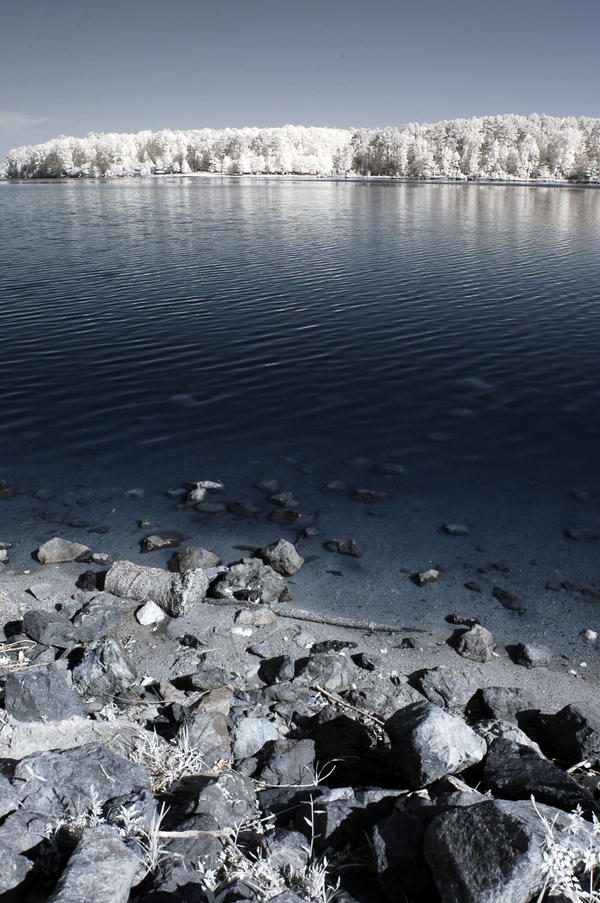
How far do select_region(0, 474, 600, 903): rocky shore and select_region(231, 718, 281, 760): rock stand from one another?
0.02 metres

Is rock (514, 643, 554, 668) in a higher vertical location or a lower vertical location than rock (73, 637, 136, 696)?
lower

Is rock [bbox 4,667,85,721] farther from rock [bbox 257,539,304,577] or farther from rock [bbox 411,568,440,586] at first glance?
rock [bbox 411,568,440,586]

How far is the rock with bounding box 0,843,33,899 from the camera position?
13.5 ft

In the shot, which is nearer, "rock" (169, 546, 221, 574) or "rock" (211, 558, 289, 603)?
"rock" (211, 558, 289, 603)

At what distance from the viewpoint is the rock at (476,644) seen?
843cm

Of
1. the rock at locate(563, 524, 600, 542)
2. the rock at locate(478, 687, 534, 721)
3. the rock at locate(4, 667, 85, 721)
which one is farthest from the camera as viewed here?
the rock at locate(563, 524, 600, 542)

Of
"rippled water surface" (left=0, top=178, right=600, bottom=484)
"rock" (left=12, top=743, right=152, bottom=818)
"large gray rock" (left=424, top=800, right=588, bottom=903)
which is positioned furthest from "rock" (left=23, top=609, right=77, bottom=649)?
"rippled water surface" (left=0, top=178, right=600, bottom=484)

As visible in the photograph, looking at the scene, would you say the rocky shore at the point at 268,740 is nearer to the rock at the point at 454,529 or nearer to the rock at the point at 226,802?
the rock at the point at 226,802

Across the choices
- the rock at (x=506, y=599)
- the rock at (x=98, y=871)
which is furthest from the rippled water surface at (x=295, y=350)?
the rock at (x=98, y=871)

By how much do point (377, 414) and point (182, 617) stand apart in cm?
971

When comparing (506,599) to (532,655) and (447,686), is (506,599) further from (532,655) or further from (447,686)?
(447,686)

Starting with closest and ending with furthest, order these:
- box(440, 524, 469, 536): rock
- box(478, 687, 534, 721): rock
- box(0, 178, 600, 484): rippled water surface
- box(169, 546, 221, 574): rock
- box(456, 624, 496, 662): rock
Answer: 1. box(478, 687, 534, 721): rock
2. box(456, 624, 496, 662): rock
3. box(169, 546, 221, 574): rock
4. box(440, 524, 469, 536): rock
5. box(0, 178, 600, 484): rippled water surface

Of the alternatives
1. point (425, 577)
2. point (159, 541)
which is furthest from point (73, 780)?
point (425, 577)

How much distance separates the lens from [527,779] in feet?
16.2
